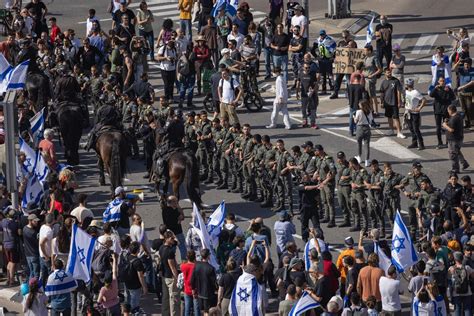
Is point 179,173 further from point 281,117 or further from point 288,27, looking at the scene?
point 288,27

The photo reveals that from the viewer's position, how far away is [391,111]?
1644 inches

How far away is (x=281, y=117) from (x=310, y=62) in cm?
230

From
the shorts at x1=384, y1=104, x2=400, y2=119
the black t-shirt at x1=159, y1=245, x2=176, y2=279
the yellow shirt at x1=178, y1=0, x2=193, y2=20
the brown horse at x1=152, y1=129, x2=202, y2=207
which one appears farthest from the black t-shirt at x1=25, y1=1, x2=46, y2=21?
the black t-shirt at x1=159, y1=245, x2=176, y2=279

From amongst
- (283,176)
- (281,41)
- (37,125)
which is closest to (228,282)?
(283,176)

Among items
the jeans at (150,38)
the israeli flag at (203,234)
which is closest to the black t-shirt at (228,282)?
the israeli flag at (203,234)

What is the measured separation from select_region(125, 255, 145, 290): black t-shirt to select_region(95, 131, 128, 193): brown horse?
22.5ft

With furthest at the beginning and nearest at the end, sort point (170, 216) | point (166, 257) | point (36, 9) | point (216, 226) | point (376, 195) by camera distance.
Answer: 1. point (36, 9)
2. point (376, 195)
3. point (170, 216)
4. point (216, 226)
5. point (166, 257)

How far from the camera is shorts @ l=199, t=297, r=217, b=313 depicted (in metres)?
30.2

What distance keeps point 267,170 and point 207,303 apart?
7226mm

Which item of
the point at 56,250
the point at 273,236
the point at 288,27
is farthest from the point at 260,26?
the point at 56,250

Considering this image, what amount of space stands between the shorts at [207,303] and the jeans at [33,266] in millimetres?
4012

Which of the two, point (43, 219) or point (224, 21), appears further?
point (224, 21)

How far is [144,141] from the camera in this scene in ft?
129

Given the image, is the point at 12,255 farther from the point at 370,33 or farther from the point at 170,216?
the point at 370,33
